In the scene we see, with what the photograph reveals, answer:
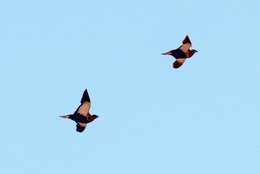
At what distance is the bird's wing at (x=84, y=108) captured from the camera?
3848 inches

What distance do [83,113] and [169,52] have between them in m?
13.1

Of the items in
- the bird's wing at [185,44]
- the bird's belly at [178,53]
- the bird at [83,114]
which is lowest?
the bird at [83,114]

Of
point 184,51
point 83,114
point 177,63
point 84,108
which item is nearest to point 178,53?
point 184,51

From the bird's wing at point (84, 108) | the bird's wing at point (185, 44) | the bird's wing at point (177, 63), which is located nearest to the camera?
the bird's wing at point (84, 108)

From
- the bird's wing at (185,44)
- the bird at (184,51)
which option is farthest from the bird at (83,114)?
the bird's wing at (185,44)

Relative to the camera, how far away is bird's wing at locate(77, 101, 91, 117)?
321 ft

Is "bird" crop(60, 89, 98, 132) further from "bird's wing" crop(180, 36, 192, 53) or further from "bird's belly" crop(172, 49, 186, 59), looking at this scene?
"bird's wing" crop(180, 36, 192, 53)

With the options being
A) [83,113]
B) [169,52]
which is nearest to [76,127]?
[83,113]

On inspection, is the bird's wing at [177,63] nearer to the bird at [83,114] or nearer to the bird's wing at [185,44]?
the bird's wing at [185,44]

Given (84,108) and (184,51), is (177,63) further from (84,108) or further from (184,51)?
(84,108)

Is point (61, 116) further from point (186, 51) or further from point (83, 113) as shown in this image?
point (186, 51)

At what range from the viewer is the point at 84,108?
98062 mm

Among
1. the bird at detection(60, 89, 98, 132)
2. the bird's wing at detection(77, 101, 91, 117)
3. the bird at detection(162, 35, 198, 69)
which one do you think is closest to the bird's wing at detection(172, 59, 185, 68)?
the bird at detection(162, 35, 198, 69)

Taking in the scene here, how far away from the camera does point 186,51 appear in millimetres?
105125
